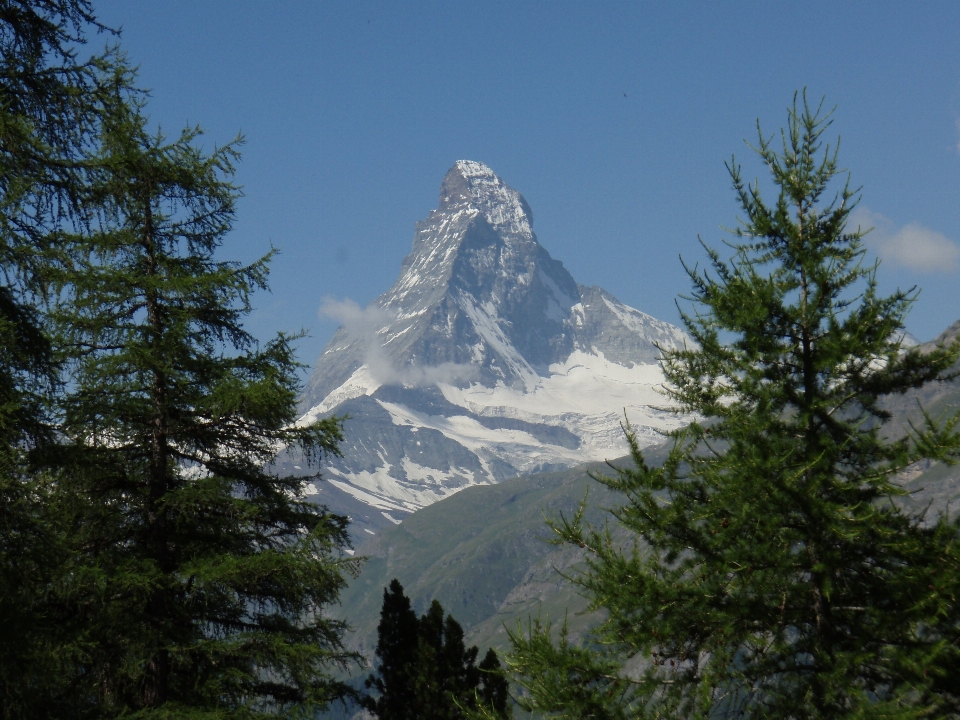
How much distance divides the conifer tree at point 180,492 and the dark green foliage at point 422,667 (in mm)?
26232

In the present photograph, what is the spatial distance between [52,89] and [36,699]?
20.8ft

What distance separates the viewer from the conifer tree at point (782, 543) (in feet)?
32.8

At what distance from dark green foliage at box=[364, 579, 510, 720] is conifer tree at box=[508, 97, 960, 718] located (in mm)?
29181

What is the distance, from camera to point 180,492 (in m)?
13.2

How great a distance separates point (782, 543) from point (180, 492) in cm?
833

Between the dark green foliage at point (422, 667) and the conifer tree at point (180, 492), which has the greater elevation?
the conifer tree at point (180, 492)

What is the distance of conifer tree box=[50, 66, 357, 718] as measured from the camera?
12.6 m

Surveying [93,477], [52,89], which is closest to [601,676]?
[93,477]

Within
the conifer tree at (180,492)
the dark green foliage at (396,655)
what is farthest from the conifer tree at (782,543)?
the dark green foliage at (396,655)

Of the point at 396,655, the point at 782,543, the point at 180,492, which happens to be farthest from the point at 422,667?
the point at 782,543

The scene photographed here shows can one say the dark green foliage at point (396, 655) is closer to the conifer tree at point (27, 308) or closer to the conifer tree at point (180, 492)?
the conifer tree at point (180, 492)

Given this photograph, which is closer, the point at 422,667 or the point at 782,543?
the point at 782,543

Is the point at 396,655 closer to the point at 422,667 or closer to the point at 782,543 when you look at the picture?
the point at 422,667

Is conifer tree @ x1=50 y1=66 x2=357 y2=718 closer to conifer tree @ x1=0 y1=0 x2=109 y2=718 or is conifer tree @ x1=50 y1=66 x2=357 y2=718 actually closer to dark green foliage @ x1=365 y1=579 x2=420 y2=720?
conifer tree @ x1=0 y1=0 x2=109 y2=718
